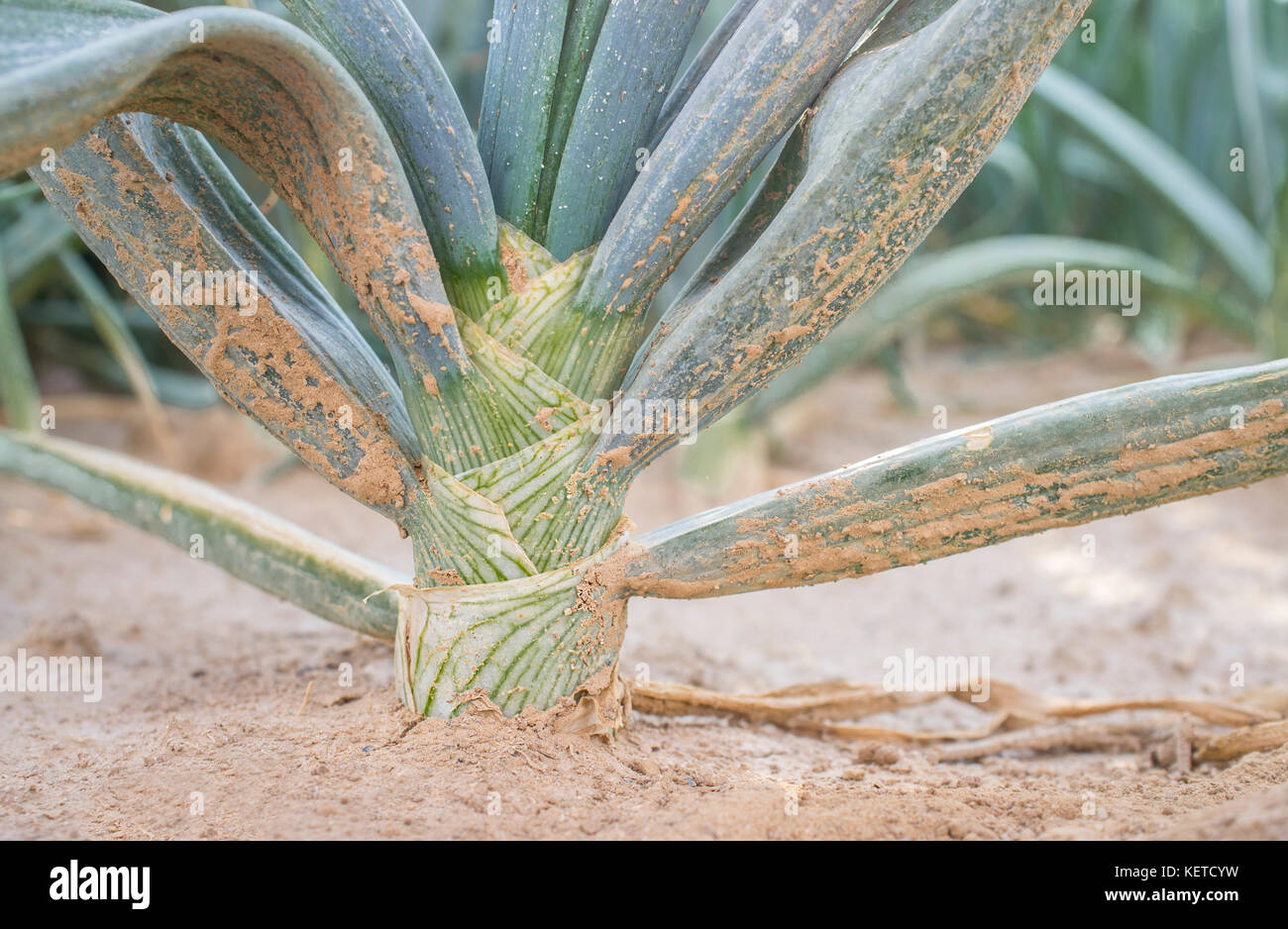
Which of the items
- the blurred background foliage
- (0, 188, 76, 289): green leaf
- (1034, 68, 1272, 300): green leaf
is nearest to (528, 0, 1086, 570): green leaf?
the blurred background foliage

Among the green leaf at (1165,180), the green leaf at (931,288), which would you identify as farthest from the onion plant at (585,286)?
the green leaf at (1165,180)

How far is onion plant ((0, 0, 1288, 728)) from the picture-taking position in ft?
2.40

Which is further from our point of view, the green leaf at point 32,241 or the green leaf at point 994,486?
the green leaf at point 32,241

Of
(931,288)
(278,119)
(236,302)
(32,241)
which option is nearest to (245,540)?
(236,302)

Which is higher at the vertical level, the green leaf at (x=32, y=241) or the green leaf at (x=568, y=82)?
the green leaf at (x=32, y=241)

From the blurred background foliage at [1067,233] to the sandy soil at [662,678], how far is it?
29 cm

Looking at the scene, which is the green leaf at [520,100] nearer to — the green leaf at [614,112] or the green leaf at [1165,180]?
the green leaf at [614,112]

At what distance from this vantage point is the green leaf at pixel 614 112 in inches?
31.5

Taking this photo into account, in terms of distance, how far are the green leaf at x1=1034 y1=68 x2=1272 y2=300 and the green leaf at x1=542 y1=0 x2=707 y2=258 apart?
161 centimetres

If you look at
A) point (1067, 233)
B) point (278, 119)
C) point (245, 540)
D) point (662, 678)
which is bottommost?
point (662, 678)

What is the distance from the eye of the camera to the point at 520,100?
0.83 metres

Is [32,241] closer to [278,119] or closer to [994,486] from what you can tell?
[278,119]

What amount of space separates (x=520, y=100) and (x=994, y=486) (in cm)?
49
